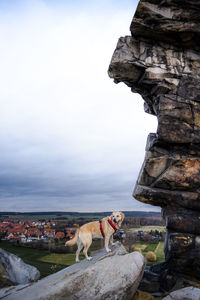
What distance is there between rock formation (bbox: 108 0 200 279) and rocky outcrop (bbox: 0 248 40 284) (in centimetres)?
872

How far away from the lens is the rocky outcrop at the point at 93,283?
390 inches

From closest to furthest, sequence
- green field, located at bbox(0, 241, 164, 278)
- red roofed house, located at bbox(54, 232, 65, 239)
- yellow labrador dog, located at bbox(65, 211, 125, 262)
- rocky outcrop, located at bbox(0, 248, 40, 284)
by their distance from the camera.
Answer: rocky outcrop, located at bbox(0, 248, 40, 284) < yellow labrador dog, located at bbox(65, 211, 125, 262) < green field, located at bbox(0, 241, 164, 278) < red roofed house, located at bbox(54, 232, 65, 239)

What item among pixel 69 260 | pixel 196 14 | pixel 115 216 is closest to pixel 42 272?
pixel 69 260

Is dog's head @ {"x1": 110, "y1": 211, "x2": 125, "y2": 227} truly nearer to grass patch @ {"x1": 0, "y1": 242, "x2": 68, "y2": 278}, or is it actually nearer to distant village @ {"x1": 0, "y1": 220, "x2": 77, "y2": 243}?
grass patch @ {"x1": 0, "y1": 242, "x2": 68, "y2": 278}

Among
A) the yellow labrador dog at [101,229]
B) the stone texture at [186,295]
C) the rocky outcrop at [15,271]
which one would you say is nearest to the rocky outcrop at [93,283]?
the yellow labrador dog at [101,229]

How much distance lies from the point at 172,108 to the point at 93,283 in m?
12.5

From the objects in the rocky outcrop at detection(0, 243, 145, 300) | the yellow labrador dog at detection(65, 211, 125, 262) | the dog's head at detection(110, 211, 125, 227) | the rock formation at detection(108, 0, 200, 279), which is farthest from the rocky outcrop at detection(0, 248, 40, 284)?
the rock formation at detection(108, 0, 200, 279)

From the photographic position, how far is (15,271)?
43.9 ft

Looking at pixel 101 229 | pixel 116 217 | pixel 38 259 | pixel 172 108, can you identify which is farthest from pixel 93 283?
pixel 172 108

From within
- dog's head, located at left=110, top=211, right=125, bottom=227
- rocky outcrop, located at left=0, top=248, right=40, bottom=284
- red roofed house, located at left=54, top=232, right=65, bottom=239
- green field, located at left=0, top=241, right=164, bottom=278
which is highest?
dog's head, located at left=110, top=211, right=125, bottom=227

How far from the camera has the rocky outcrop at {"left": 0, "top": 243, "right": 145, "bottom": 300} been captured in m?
9.91

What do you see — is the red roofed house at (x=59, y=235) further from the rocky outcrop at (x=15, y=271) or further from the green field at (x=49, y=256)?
the rocky outcrop at (x=15, y=271)

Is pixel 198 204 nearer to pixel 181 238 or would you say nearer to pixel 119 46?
pixel 181 238

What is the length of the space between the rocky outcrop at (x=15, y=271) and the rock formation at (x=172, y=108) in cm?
872
